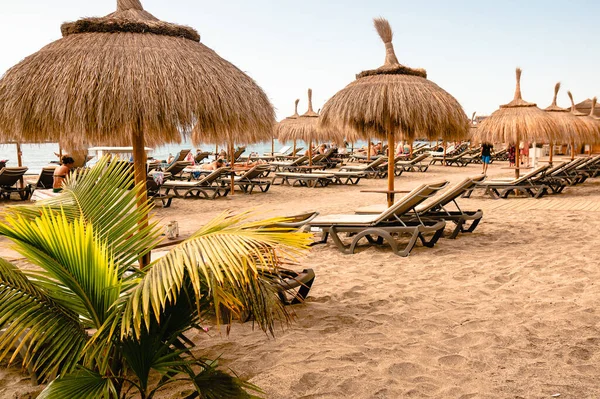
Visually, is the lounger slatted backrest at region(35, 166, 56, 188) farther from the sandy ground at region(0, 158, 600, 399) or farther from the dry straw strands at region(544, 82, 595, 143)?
the dry straw strands at region(544, 82, 595, 143)

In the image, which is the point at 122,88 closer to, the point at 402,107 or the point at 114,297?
the point at 114,297

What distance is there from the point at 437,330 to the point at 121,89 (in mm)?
2510

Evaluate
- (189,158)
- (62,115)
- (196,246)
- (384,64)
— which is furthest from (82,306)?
(189,158)

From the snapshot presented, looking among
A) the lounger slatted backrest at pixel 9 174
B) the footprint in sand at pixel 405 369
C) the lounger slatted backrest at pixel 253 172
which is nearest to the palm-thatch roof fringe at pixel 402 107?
the footprint in sand at pixel 405 369

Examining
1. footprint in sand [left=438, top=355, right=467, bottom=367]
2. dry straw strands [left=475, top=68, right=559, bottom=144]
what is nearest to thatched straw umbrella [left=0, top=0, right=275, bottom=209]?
footprint in sand [left=438, top=355, right=467, bottom=367]

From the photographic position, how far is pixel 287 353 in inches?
123

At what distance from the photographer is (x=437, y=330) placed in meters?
3.48

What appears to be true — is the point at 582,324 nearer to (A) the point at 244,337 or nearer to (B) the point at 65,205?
(A) the point at 244,337

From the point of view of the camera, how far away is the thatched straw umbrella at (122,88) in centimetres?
344

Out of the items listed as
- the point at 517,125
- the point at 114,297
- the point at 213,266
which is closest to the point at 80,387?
the point at 114,297

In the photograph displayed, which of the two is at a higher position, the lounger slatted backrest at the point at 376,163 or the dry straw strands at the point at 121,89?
the dry straw strands at the point at 121,89

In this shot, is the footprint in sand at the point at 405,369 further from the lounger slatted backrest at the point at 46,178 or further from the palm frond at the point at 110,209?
the lounger slatted backrest at the point at 46,178

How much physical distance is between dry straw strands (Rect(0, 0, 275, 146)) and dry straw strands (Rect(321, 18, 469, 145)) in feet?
11.8

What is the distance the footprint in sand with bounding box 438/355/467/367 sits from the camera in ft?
9.69
